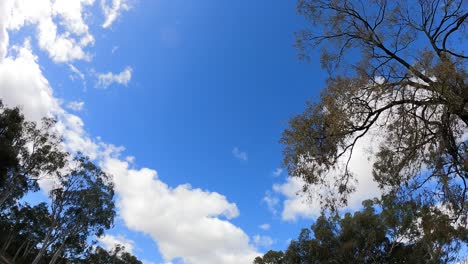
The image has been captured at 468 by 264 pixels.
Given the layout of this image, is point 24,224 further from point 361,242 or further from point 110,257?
point 361,242

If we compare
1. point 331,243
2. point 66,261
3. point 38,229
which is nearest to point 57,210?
point 38,229

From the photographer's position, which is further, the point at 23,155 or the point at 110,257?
the point at 110,257

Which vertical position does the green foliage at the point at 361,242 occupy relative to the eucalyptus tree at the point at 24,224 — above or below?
above

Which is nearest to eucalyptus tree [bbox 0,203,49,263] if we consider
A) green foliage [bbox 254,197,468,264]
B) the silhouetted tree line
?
the silhouetted tree line

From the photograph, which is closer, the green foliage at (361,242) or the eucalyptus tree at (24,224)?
the green foliage at (361,242)

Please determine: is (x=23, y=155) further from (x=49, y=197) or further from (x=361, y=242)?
(x=361, y=242)

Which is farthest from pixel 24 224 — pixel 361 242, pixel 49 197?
pixel 361 242

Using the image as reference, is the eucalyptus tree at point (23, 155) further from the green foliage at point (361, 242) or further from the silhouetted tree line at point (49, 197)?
the green foliage at point (361, 242)

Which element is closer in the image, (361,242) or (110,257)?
(361,242)

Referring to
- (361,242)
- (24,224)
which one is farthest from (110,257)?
(361,242)

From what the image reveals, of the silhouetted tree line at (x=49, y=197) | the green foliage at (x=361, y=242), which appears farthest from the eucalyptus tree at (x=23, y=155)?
the green foliage at (x=361, y=242)

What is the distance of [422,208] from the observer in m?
Answer: 11.0

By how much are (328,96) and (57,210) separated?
116 ft

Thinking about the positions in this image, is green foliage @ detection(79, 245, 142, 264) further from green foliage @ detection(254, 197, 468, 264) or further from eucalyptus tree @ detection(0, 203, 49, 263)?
green foliage @ detection(254, 197, 468, 264)
